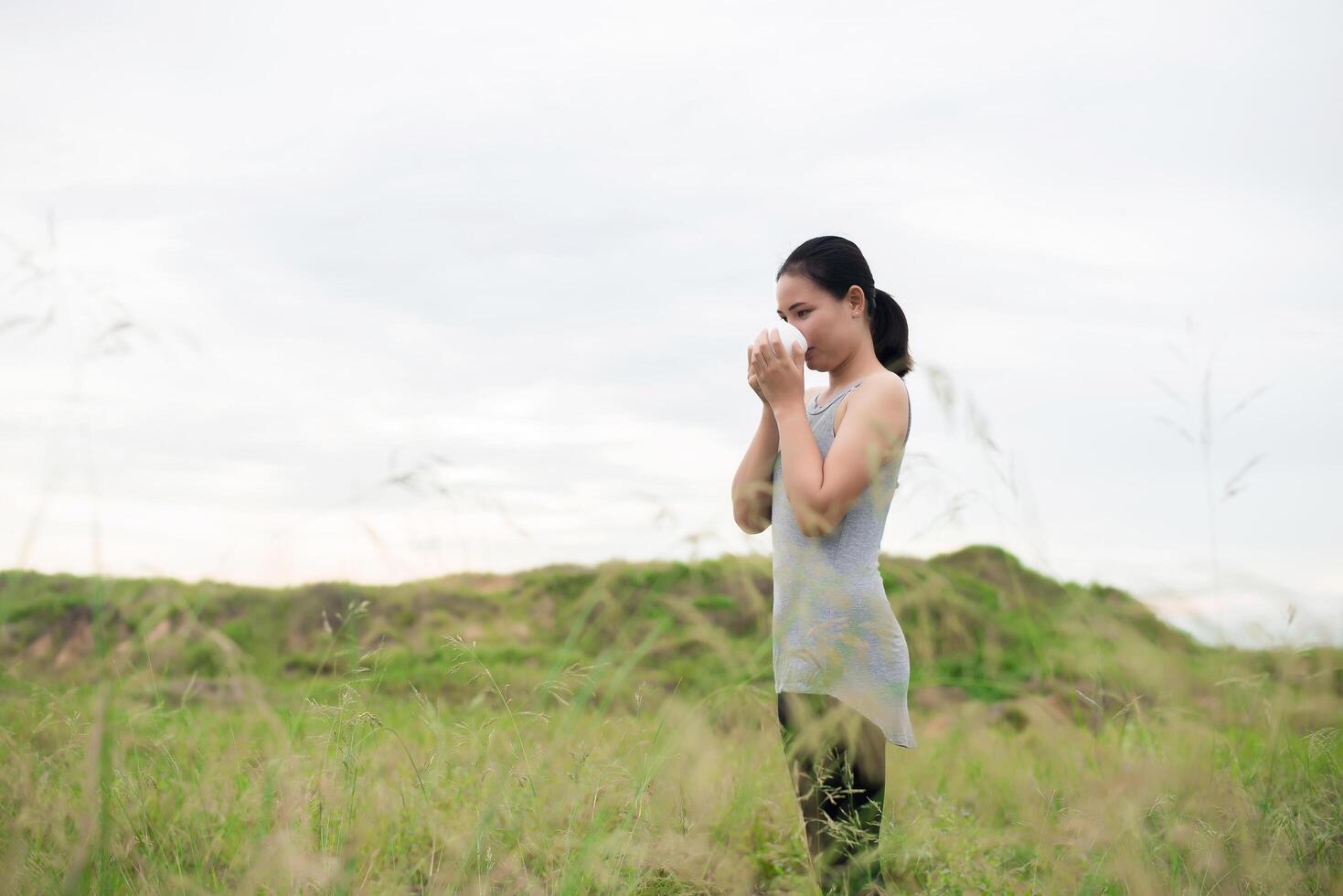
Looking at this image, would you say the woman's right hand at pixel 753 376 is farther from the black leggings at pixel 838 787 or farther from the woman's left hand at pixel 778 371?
the black leggings at pixel 838 787

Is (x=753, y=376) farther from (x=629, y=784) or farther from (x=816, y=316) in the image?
(x=629, y=784)

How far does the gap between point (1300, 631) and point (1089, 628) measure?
63 centimetres

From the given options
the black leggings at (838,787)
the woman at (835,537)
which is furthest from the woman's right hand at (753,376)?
the black leggings at (838,787)

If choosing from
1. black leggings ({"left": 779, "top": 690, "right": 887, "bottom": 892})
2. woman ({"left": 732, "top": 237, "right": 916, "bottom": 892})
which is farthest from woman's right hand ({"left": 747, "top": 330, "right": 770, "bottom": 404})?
black leggings ({"left": 779, "top": 690, "right": 887, "bottom": 892})

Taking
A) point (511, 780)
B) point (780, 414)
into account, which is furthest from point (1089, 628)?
point (511, 780)

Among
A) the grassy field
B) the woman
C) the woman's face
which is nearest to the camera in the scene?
the grassy field

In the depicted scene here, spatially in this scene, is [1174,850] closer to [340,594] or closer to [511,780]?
[511,780]

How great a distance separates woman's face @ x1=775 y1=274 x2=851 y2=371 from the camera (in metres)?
2.38

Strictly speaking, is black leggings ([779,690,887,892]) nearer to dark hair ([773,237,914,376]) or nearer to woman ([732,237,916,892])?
woman ([732,237,916,892])

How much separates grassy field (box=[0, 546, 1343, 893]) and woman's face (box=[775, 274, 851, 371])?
1.84 feet

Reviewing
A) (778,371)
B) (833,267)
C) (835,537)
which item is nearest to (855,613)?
(835,537)

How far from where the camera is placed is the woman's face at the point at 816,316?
238 cm

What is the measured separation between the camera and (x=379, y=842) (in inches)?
100

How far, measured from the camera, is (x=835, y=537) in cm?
226
